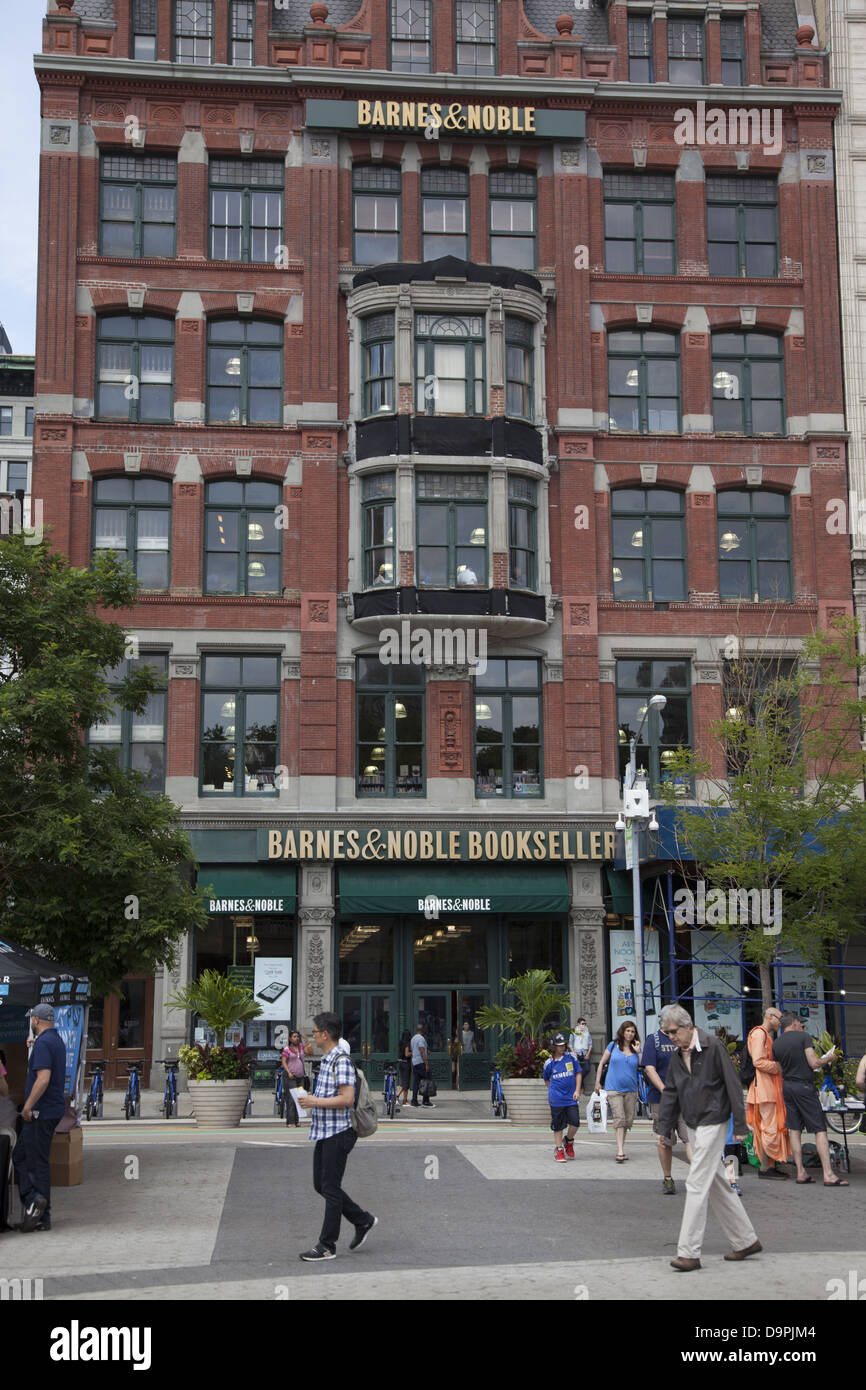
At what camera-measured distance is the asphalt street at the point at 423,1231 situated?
10.4 meters

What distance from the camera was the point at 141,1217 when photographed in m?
14.0

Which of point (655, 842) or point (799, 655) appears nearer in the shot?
point (655, 842)

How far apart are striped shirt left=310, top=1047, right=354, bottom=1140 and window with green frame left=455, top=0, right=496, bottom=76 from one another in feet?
109

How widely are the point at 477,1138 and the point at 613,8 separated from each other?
31.0 m

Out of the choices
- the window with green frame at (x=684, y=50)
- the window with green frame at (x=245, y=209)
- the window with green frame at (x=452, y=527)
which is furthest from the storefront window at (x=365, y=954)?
the window with green frame at (x=684, y=50)

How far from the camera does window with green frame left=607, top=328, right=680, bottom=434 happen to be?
124ft

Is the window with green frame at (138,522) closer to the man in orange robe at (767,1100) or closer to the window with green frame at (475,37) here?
the window with green frame at (475,37)

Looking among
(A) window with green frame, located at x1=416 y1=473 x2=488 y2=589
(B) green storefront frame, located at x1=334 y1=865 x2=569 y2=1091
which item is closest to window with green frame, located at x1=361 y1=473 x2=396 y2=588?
(A) window with green frame, located at x1=416 y1=473 x2=488 y2=589

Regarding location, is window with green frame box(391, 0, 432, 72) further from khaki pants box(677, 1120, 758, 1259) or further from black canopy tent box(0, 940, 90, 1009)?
khaki pants box(677, 1120, 758, 1259)

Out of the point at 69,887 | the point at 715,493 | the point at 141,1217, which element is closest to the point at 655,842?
the point at 715,493

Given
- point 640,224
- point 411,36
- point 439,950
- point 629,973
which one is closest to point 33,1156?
point 439,950

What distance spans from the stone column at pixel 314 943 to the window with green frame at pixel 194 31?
21.4m

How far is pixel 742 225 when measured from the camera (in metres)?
38.9

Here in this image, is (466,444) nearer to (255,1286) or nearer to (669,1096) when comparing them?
(669,1096)
